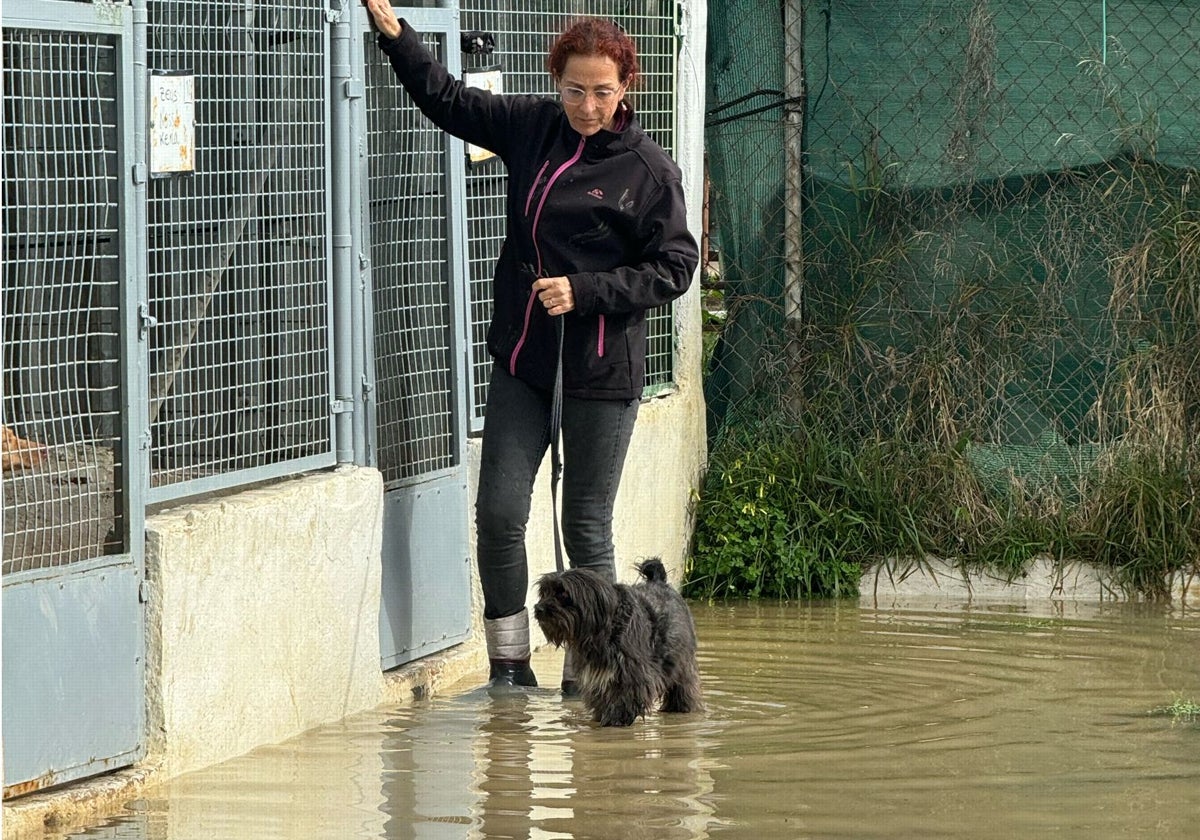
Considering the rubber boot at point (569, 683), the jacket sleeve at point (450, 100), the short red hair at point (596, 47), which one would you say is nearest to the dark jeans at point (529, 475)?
the rubber boot at point (569, 683)

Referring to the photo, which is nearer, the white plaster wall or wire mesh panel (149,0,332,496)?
the white plaster wall

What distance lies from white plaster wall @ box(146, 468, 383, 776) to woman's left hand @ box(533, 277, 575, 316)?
87 cm

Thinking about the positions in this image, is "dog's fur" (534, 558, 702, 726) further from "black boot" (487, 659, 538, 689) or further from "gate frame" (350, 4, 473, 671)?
"gate frame" (350, 4, 473, 671)

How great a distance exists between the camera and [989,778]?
18.0ft

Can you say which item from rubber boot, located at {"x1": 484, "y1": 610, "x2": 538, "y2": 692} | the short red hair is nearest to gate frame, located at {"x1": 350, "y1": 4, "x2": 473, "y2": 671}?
rubber boot, located at {"x1": 484, "y1": 610, "x2": 538, "y2": 692}

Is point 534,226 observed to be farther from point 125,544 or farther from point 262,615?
point 125,544

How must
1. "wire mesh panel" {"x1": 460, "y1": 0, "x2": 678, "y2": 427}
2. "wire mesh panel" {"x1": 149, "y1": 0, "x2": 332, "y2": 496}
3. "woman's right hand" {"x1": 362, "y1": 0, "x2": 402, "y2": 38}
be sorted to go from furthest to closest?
"wire mesh panel" {"x1": 460, "y1": 0, "x2": 678, "y2": 427} → "woman's right hand" {"x1": 362, "y1": 0, "x2": 402, "y2": 38} → "wire mesh panel" {"x1": 149, "y1": 0, "x2": 332, "y2": 496}

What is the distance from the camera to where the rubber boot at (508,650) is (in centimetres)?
658

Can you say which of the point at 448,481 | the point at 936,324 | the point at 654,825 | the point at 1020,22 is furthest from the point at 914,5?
the point at 654,825

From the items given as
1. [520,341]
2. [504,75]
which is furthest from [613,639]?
[504,75]

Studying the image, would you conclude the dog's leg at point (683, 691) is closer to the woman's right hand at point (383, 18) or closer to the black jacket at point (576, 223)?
the black jacket at point (576, 223)

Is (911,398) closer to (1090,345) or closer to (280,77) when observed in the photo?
(1090,345)

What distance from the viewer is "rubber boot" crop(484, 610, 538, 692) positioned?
21.6 feet

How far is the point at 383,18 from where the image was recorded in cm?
610
